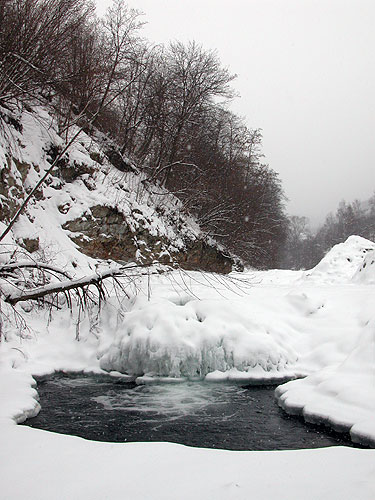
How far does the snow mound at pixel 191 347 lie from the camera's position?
7.44m

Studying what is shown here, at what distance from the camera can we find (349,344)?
7566mm

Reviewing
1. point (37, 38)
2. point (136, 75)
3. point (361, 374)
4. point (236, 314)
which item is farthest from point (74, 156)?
point (361, 374)

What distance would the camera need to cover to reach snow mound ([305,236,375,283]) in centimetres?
1526

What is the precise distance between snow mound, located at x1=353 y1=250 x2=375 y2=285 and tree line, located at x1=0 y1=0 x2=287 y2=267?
8.11 m

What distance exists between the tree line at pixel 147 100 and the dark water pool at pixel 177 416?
6847mm

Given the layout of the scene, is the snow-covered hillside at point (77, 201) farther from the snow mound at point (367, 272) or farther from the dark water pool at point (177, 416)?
the snow mound at point (367, 272)

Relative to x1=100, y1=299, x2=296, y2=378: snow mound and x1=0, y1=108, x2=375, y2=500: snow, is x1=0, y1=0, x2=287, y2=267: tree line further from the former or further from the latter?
x1=100, y1=299, x2=296, y2=378: snow mound

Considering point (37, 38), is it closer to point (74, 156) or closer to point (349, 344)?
point (74, 156)

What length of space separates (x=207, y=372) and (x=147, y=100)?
14.6m

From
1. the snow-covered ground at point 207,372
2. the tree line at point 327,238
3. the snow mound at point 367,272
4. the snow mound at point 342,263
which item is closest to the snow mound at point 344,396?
the snow-covered ground at point 207,372

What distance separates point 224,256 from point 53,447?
1899 cm

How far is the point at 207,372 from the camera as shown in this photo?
747cm

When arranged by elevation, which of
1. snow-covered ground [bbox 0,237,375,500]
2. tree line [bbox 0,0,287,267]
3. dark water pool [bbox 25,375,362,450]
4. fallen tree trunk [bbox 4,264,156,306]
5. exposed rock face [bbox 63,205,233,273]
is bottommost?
dark water pool [bbox 25,375,362,450]

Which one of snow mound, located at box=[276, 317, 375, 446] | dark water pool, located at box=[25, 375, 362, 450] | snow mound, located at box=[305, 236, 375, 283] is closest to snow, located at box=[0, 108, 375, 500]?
snow mound, located at box=[276, 317, 375, 446]
